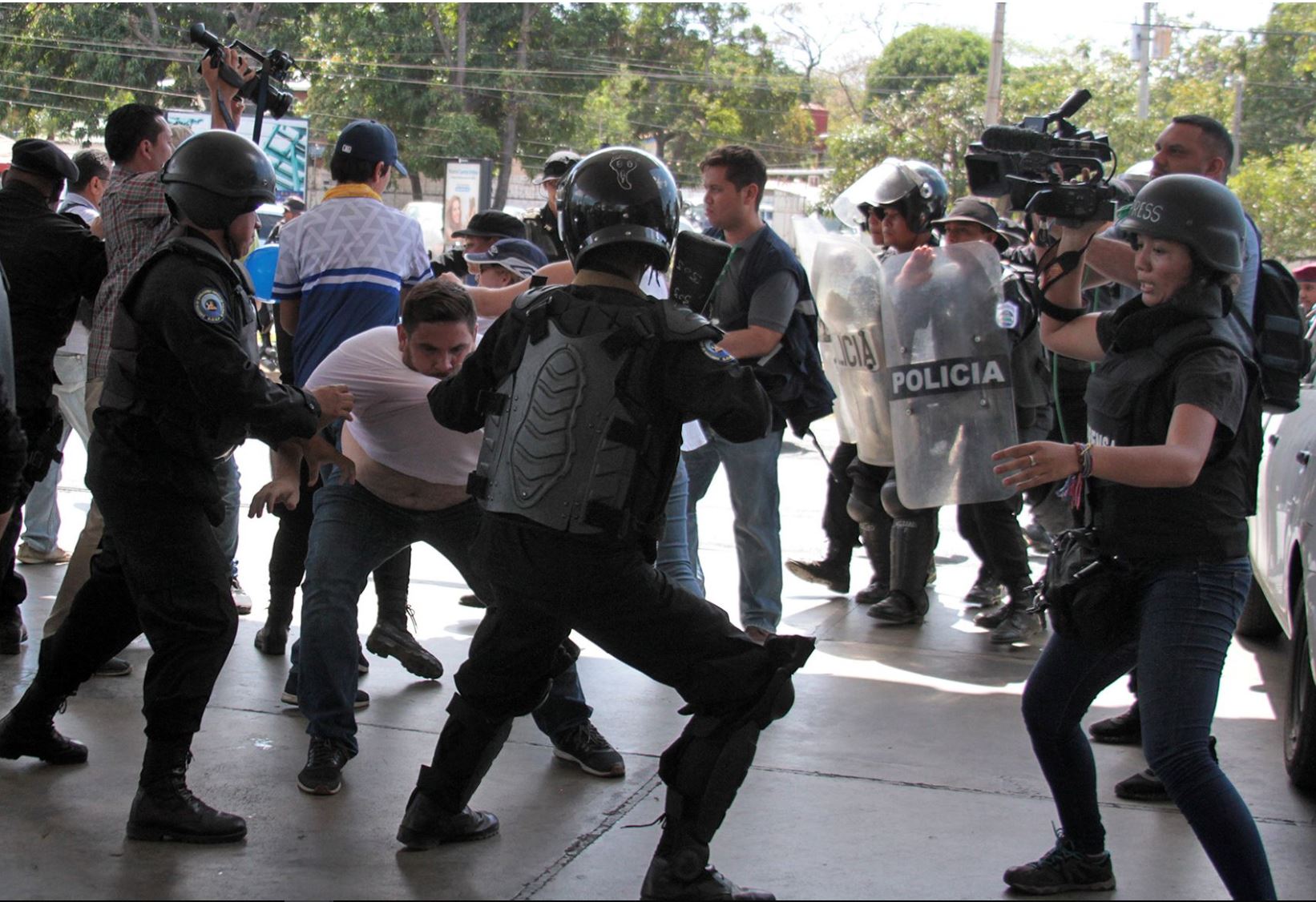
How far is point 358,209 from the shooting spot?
5.32 meters

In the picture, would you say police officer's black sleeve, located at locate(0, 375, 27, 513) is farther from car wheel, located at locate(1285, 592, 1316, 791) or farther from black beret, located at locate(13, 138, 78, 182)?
car wheel, located at locate(1285, 592, 1316, 791)

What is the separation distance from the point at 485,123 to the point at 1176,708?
108 ft

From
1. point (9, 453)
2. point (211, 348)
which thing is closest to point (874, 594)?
point (211, 348)

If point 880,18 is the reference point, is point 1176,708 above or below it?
below

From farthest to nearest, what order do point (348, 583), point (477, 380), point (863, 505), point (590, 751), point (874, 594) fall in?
point (874, 594) → point (863, 505) → point (590, 751) → point (348, 583) → point (477, 380)

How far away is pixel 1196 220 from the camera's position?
3311mm

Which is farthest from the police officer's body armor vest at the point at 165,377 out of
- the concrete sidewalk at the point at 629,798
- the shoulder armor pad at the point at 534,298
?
the concrete sidewalk at the point at 629,798

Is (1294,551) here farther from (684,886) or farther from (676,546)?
(684,886)

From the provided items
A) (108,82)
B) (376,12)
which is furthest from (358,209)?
(376,12)

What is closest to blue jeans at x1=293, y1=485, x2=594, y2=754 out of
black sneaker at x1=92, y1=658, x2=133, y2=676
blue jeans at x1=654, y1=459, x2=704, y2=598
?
blue jeans at x1=654, y1=459, x2=704, y2=598

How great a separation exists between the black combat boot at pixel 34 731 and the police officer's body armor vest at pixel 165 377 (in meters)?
0.98

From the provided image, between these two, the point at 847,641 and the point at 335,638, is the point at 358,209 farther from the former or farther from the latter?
the point at 847,641

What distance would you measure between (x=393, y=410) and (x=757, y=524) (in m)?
1.85

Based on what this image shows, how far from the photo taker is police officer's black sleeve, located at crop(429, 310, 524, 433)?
3.43 metres
